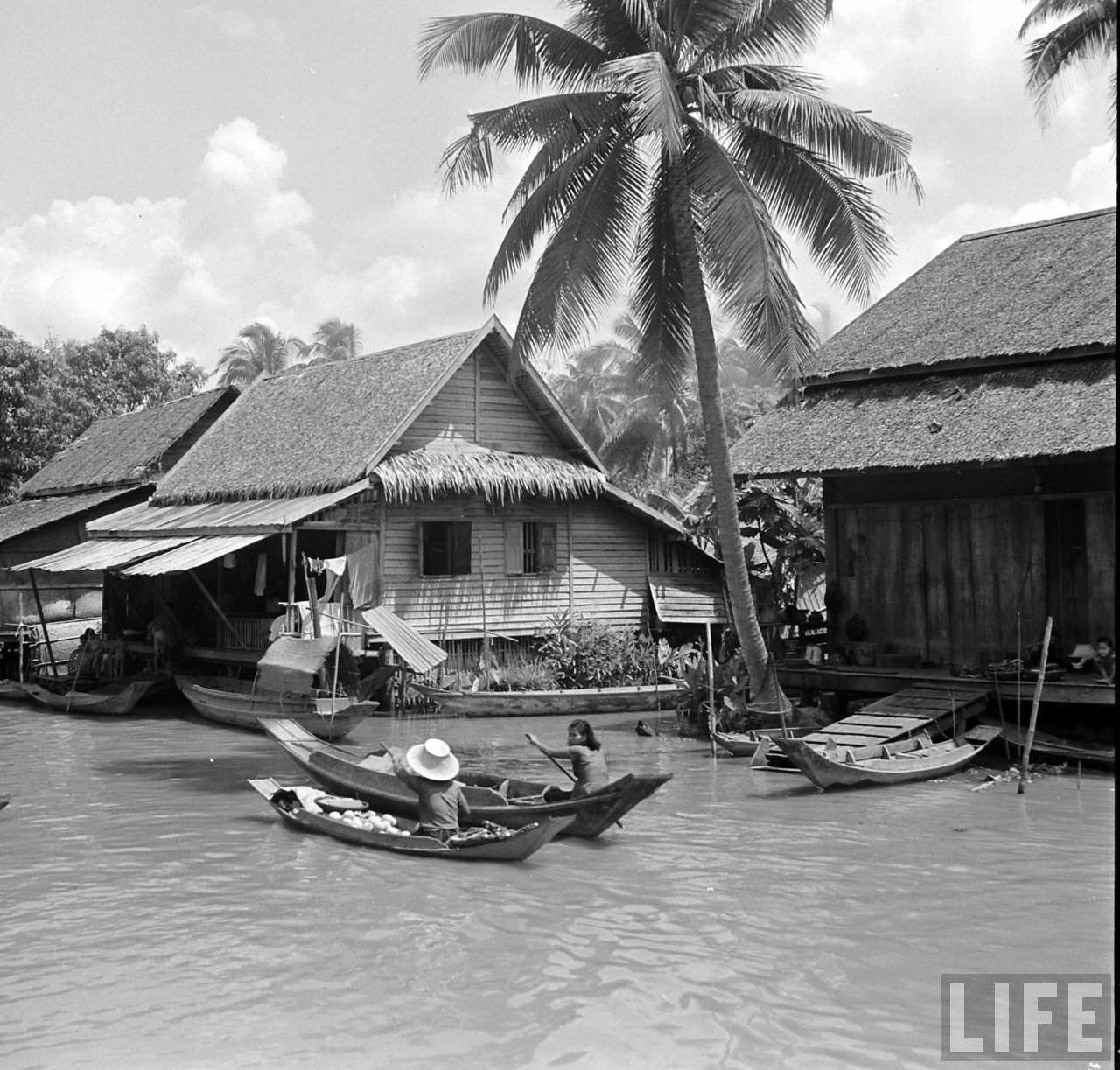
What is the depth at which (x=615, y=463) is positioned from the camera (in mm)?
35750

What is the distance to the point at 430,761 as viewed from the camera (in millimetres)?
10523

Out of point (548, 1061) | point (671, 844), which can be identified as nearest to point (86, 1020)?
point (548, 1061)

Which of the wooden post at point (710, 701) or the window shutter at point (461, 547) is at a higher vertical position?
the window shutter at point (461, 547)

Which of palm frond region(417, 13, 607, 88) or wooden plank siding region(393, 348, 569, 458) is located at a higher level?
palm frond region(417, 13, 607, 88)

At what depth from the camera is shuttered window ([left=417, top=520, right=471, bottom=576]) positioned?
21.6 m

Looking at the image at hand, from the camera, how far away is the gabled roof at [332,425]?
20.8m

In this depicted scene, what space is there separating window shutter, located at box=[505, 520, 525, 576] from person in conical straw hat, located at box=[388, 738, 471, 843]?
37.3ft

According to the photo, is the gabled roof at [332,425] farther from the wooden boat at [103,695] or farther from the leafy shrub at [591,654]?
the wooden boat at [103,695]

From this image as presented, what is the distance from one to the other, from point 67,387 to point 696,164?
1005 inches

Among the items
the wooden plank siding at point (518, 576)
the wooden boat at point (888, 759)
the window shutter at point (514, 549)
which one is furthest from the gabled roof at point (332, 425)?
the wooden boat at point (888, 759)

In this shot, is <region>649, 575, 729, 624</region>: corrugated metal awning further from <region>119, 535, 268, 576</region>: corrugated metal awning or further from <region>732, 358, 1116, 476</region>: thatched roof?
<region>119, 535, 268, 576</region>: corrugated metal awning

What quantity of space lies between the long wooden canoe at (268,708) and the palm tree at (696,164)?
5478mm

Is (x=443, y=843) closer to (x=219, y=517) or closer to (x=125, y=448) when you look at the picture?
(x=219, y=517)

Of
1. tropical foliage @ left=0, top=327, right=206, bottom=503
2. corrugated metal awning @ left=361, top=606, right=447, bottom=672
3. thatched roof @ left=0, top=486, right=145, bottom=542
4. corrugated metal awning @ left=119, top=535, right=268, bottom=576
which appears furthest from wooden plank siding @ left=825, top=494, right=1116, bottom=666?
tropical foliage @ left=0, top=327, right=206, bottom=503
